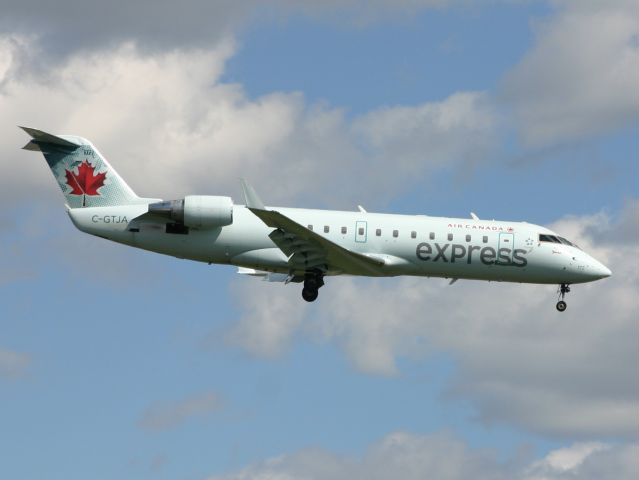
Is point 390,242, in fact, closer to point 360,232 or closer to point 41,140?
point 360,232

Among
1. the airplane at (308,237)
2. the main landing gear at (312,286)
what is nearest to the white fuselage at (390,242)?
the airplane at (308,237)

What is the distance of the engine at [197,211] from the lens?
75.3 metres

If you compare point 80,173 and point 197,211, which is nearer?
point 197,211

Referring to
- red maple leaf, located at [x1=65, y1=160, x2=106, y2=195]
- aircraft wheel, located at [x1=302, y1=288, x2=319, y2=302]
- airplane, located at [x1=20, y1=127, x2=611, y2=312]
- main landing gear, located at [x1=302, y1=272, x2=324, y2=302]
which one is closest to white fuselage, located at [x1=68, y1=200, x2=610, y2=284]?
airplane, located at [x1=20, y1=127, x2=611, y2=312]

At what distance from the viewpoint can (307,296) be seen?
7706 centimetres

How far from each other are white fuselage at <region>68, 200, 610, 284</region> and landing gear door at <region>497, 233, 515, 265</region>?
0.04 m

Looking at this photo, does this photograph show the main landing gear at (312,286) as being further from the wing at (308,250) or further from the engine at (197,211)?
the engine at (197,211)

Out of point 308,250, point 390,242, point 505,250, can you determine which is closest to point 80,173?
point 308,250

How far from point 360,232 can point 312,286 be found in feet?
9.11

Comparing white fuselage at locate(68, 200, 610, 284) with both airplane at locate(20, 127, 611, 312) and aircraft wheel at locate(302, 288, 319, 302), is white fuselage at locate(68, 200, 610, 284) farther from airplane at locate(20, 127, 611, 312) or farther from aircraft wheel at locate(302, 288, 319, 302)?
aircraft wheel at locate(302, 288, 319, 302)

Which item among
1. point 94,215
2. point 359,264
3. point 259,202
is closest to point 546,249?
point 359,264

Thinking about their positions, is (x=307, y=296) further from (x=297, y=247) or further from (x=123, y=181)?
(x=123, y=181)

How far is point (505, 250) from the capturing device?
77.5 metres

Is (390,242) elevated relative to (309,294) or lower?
elevated
